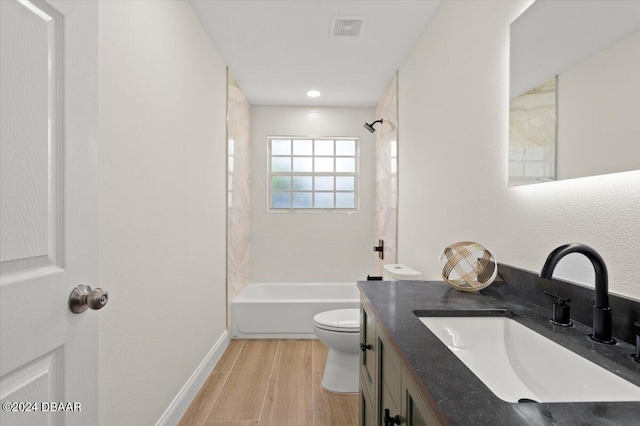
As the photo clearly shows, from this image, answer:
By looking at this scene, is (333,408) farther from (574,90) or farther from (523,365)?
(574,90)

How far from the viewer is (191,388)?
7.20ft

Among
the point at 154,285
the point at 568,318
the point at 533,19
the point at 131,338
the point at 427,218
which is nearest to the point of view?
the point at 568,318

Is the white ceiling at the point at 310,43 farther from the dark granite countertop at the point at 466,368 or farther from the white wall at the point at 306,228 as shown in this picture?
the dark granite countertop at the point at 466,368

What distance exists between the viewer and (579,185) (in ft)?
3.42

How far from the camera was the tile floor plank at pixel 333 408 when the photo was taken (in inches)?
79.7

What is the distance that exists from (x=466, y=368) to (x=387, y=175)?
2.96m

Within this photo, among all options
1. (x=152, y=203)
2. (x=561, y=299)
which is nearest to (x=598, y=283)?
(x=561, y=299)

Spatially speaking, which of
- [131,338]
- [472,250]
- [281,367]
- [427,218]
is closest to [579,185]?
[472,250]

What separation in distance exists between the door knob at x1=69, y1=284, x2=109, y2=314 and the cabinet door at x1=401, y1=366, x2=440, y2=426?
798 millimetres

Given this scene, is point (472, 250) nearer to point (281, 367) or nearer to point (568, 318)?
point (568, 318)

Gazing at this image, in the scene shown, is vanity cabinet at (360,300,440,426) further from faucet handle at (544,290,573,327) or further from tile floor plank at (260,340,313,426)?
tile floor plank at (260,340,313,426)

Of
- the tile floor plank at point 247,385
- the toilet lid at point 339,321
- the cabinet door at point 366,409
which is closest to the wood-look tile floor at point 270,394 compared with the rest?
the tile floor plank at point 247,385

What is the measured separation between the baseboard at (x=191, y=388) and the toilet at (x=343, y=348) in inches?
33.9

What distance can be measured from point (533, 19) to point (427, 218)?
1339mm
